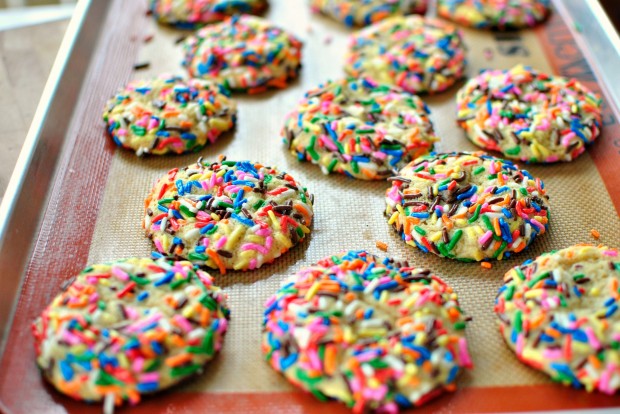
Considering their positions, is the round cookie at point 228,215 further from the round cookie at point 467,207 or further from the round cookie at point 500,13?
the round cookie at point 500,13

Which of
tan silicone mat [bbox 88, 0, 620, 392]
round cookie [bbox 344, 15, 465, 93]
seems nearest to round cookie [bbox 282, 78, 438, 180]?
tan silicone mat [bbox 88, 0, 620, 392]

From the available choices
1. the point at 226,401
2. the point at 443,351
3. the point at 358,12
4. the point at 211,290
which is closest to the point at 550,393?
the point at 443,351

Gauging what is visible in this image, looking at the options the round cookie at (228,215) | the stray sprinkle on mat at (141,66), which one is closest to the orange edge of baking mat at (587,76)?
the round cookie at (228,215)

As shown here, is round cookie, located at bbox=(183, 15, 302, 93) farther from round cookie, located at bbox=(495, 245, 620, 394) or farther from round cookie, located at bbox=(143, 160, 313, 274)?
round cookie, located at bbox=(495, 245, 620, 394)

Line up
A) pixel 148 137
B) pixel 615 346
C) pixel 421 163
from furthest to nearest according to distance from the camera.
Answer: pixel 148 137 → pixel 421 163 → pixel 615 346

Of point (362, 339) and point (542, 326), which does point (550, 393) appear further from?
point (362, 339)

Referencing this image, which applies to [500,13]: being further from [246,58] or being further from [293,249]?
[293,249]
